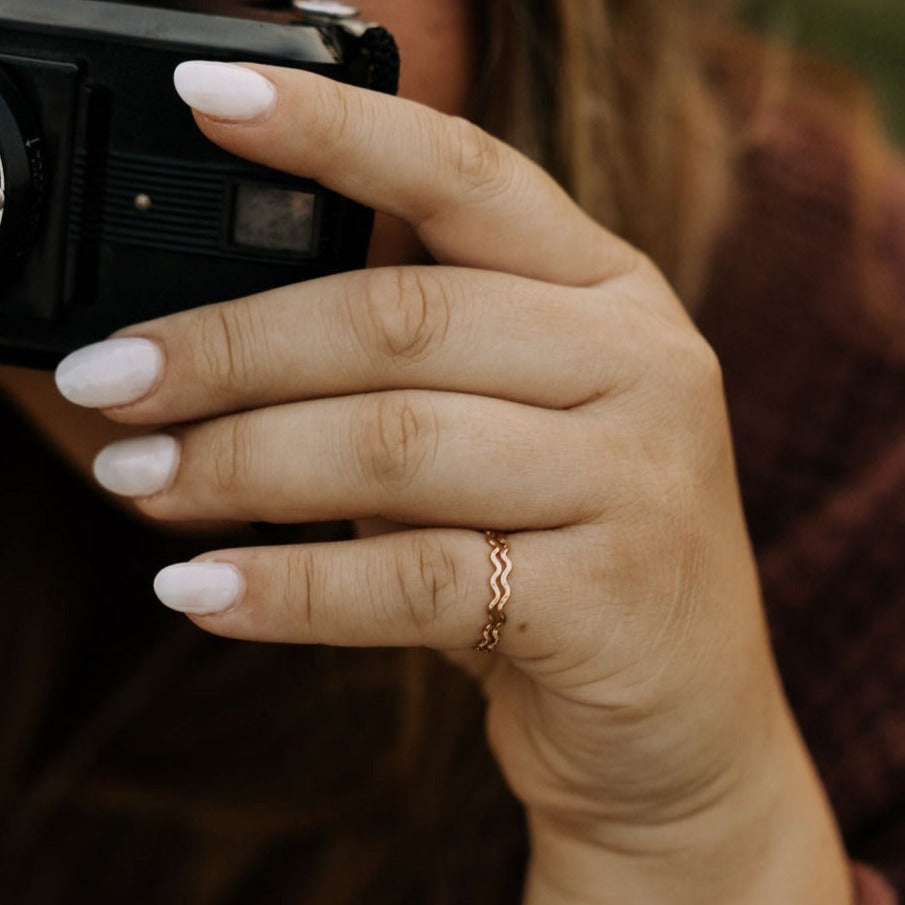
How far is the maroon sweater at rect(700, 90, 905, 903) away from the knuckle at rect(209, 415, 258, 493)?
56cm

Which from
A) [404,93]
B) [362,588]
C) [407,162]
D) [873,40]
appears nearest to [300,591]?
[362,588]

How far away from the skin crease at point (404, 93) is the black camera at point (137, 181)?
2 cm

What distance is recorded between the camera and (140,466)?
1.62 ft

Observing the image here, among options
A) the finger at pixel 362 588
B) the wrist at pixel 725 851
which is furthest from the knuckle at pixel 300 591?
the wrist at pixel 725 851

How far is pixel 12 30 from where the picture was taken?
48 centimetres

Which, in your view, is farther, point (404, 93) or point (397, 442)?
point (404, 93)

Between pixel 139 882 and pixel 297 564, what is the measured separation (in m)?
0.58

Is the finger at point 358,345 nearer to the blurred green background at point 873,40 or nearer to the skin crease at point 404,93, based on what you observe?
the skin crease at point 404,93

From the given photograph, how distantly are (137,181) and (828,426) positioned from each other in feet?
2.09

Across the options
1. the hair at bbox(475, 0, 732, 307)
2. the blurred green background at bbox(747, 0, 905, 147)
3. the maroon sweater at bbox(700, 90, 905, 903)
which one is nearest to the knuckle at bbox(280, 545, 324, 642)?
the hair at bbox(475, 0, 732, 307)

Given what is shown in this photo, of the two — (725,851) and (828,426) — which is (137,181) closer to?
(725,851)

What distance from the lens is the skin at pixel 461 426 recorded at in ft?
1.54

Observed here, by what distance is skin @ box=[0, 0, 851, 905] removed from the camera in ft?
1.54

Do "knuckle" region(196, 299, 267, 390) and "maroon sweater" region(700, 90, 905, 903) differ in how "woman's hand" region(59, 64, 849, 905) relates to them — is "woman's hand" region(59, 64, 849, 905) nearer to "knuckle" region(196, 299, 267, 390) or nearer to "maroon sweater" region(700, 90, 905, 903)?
"knuckle" region(196, 299, 267, 390)
